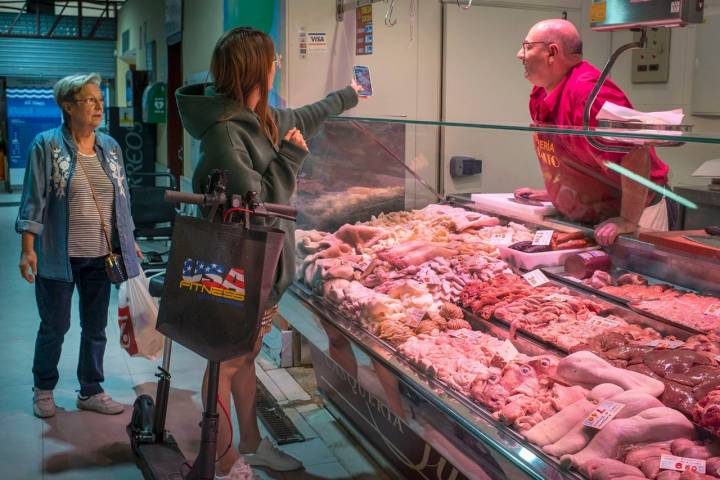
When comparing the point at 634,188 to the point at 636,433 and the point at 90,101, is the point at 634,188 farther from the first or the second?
the point at 90,101

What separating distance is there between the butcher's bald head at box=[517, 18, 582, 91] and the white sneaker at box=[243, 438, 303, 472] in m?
2.03

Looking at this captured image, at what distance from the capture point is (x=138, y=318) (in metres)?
4.33

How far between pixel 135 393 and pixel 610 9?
3187mm

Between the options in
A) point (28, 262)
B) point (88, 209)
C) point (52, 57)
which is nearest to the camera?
point (28, 262)

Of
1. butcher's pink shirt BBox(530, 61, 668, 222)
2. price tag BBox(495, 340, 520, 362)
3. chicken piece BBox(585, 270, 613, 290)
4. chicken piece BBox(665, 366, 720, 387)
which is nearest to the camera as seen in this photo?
chicken piece BBox(665, 366, 720, 387)

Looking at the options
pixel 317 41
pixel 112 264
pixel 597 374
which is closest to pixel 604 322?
pixel 597 374

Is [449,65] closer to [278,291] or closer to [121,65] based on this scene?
[278,291]

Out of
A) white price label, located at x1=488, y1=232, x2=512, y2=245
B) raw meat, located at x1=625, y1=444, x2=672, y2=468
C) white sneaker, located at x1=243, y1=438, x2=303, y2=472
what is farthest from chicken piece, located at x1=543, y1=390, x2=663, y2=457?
white sneaker, located at x1=243, y1=438, x2=303, y2=472

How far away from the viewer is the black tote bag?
244 centimetres

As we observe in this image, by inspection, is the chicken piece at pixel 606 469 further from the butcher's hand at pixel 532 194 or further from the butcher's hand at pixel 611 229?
the butcher's hand at pixel 532 194

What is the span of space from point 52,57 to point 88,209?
13406 millimetres

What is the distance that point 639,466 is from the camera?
6.68 ft

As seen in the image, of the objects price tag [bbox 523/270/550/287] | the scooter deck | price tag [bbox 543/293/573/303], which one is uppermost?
price tag [bbox 523/270/550/287]

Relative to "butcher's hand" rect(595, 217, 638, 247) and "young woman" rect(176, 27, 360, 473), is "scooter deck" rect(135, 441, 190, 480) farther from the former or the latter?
"butcher's hand" rect(595, 217, 638, 247)
